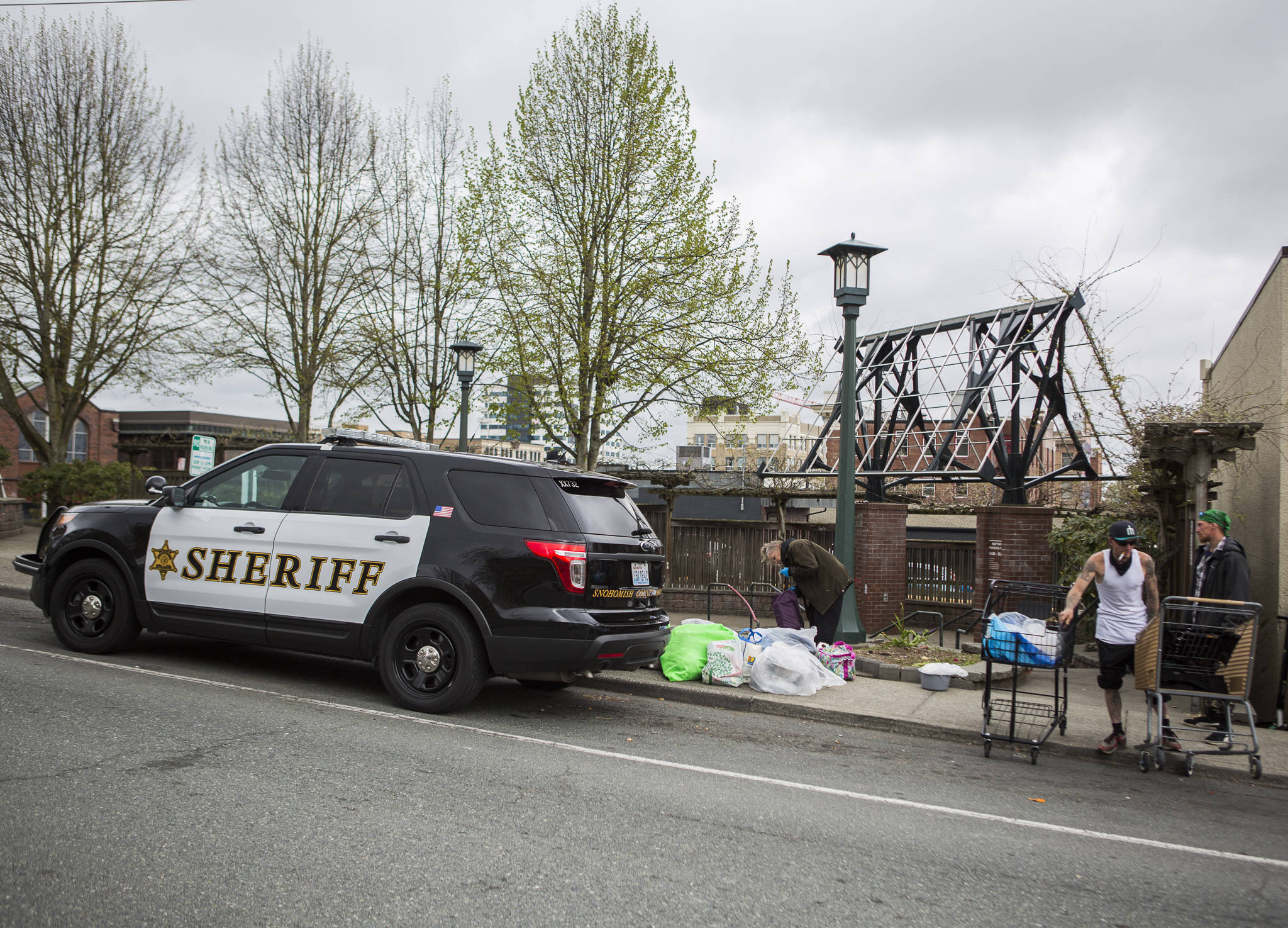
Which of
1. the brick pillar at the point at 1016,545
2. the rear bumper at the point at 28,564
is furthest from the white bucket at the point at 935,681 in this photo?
the rear bumper at the point at 28,564

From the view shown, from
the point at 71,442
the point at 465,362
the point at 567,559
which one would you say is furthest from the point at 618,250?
the point at 71,442

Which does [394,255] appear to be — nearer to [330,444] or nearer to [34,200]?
[34,200]

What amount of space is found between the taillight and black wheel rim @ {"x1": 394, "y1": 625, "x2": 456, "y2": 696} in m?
0.97

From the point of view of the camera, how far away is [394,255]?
23.1 meters

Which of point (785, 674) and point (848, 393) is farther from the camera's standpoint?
point (848, 393)

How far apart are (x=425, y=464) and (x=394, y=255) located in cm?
1746

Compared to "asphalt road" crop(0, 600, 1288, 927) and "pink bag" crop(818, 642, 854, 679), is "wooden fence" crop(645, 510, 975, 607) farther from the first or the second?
"asphalt road" crop(0, 600, 1288, 927)

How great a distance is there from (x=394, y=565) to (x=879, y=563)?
854 cm

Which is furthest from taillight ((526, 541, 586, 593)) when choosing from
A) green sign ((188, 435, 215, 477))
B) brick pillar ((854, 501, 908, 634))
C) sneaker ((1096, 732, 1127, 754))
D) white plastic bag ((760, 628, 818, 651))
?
green sign ((188, 435, 215, 477))

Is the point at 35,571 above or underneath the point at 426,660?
above

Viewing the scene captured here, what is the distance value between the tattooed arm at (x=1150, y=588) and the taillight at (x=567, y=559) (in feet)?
13.6

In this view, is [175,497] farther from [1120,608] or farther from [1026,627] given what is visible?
[1120,608]

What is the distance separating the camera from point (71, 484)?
19609 mm

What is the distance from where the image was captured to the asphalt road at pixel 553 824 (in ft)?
11.6
